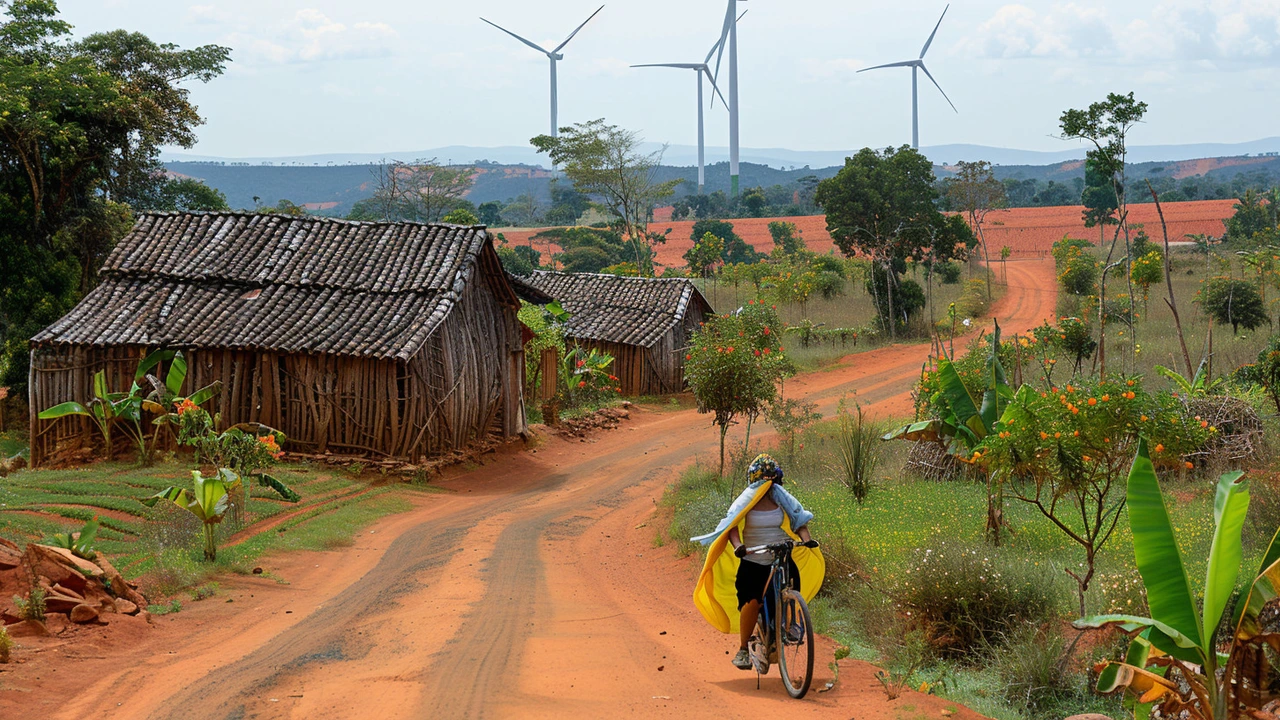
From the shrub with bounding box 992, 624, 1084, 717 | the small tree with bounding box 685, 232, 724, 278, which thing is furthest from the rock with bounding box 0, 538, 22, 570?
the small tree with bounding box 685, 232, 724, 278

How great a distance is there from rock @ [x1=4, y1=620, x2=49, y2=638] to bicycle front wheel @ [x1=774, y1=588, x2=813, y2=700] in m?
6.09

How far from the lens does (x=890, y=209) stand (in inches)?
1534

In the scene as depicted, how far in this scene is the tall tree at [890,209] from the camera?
38469 mm

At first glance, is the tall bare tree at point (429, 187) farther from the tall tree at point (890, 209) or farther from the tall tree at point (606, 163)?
the tall tree at point (890, 209)

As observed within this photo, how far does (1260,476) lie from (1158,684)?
7.82m

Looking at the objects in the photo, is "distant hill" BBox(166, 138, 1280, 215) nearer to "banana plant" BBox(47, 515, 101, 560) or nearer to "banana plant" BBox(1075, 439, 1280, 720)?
"banana plant" BBox(47, 515, 101, 560)

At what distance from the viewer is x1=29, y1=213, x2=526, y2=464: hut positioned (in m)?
18.5

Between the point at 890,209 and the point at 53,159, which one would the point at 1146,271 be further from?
the point at 53,159

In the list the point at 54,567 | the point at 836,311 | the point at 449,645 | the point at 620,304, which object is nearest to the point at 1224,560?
the point at 449,645

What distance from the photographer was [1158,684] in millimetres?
6105

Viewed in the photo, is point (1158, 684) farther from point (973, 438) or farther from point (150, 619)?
point (150, 619)

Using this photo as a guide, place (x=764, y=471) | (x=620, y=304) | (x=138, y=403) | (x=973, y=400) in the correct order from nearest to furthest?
(x=764, y=471)
(x=973, y=400)
(x=138, y=403)
(x=620, y=304)

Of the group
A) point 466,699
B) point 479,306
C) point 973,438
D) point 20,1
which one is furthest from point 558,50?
point 466,699

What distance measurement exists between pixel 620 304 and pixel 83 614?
2327 centimetres
